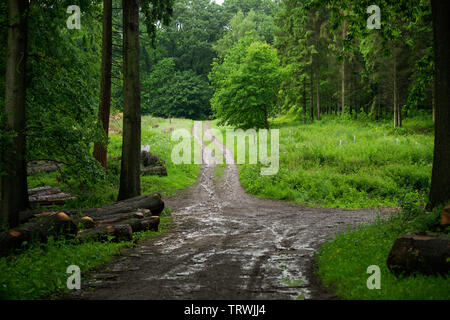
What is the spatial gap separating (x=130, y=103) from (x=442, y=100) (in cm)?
997

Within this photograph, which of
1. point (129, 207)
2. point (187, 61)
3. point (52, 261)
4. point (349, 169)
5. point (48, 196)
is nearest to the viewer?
point (52, 261)

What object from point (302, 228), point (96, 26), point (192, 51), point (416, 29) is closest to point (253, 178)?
point (302, 228)

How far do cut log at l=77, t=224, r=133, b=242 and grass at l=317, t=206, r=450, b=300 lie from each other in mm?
5163

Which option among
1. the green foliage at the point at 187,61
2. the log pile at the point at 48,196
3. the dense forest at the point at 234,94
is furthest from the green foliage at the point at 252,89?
the green foliage at the point at 187,61

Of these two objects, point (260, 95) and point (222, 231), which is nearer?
point (222, 231)

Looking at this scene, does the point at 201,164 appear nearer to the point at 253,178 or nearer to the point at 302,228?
the point at 253,178

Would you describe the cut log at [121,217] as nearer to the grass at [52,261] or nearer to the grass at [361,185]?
the grass at [52,261]

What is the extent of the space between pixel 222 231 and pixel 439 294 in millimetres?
7394

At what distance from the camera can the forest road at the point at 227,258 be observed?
6109 mm

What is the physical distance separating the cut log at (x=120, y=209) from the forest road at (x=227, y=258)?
1.07 meters

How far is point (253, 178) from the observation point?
22984mm

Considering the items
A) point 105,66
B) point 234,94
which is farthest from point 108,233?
point 234,94

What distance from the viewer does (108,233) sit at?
9.76 metres

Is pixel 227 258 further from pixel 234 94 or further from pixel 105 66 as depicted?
pixel 234 94
